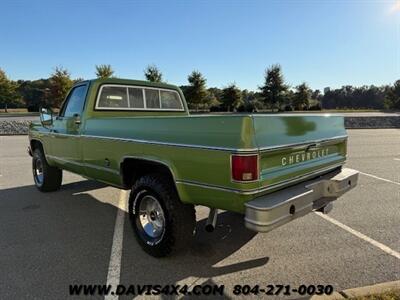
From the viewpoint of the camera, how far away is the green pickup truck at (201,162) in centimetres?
274

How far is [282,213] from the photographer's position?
2.77m

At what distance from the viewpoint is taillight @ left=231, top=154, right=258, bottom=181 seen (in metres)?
2.68

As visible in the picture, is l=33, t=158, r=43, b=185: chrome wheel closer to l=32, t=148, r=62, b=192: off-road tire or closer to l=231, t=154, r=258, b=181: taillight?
l=32, t=148, r=62, b=192: off-road tire

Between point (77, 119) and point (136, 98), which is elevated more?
point (136, 98)

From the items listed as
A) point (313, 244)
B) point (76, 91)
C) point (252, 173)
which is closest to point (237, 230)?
point (313, 244)

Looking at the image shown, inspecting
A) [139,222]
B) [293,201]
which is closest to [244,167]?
[293,201]

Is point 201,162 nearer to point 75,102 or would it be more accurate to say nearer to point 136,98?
point 136,98

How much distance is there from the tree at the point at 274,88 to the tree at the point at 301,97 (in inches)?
116

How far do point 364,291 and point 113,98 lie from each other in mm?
4162

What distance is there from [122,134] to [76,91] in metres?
1.96

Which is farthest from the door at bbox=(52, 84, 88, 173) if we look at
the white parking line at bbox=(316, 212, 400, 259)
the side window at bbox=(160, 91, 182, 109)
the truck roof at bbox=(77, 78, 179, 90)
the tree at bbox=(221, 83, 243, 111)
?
the tree at bbox=(221, 83, 243, 111)

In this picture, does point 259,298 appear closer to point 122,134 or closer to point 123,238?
point 123,238

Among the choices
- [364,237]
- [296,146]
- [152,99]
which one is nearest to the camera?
[296,146]

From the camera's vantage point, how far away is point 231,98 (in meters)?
42.9
